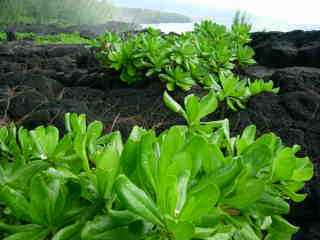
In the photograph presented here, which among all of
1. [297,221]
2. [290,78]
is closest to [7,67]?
[290,78]

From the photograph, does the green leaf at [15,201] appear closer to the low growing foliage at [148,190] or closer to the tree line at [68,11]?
the low growing foliage at [148,190]

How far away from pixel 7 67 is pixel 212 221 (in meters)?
3.79

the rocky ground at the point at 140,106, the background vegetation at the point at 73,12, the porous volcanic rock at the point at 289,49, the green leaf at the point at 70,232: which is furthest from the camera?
the background vegetation at the point at 73,12

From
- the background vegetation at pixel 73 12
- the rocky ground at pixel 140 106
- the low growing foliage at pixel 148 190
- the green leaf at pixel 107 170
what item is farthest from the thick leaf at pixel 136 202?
the background vegetation at pixel 73 12

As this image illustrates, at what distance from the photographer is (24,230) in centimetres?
94

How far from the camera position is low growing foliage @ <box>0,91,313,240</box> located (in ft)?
2.66

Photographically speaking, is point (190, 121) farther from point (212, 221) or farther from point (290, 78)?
point (290, 78)

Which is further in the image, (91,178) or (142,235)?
(91,178)

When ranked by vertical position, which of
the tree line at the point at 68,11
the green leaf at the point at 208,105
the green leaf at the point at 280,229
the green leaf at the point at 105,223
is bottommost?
the tree line at the point at 68,11

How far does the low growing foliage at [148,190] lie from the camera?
0.81 m

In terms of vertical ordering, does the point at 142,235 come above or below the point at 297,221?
above

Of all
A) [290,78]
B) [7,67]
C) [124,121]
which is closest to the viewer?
[124,121]

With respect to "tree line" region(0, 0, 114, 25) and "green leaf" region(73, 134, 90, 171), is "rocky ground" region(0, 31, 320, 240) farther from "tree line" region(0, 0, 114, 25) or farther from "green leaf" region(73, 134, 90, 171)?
"tree line" region(0, 0, 114, 25)

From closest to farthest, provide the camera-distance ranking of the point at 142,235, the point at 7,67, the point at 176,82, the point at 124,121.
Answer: the point at 142,235 → the point at 124,121 → the point at 176,82 → the point at 7,67
